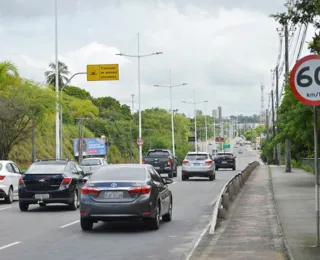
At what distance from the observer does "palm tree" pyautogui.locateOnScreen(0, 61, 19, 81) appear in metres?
48.6

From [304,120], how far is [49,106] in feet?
66.0

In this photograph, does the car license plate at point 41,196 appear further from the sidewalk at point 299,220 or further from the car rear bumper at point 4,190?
the sidewalk at point 299,220

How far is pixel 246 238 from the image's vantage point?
1538 centimetres

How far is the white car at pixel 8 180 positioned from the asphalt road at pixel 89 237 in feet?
11.5

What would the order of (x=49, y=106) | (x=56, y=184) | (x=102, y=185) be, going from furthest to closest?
1. (x=49, y=106)
2. (x=56, y=184)
3. (x=102, y=185)

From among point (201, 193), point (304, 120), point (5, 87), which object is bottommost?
point (201, 193)

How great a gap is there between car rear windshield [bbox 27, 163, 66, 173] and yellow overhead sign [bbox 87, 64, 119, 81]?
25492 millimetres

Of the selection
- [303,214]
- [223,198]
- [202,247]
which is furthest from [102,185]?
[303,214]

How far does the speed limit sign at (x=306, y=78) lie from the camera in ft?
38.5

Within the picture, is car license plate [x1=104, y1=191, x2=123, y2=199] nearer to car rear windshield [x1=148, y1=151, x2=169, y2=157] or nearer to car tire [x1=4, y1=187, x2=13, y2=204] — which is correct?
car tire [x1=4, y1=187, x2=13, y2=204]

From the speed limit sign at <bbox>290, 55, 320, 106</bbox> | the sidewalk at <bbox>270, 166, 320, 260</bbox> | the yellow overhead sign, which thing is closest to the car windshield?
the yellow overhead sign

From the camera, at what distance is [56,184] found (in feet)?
74.4

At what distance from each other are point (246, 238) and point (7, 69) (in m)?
36.7

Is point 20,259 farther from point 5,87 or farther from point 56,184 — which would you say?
point 5,87
